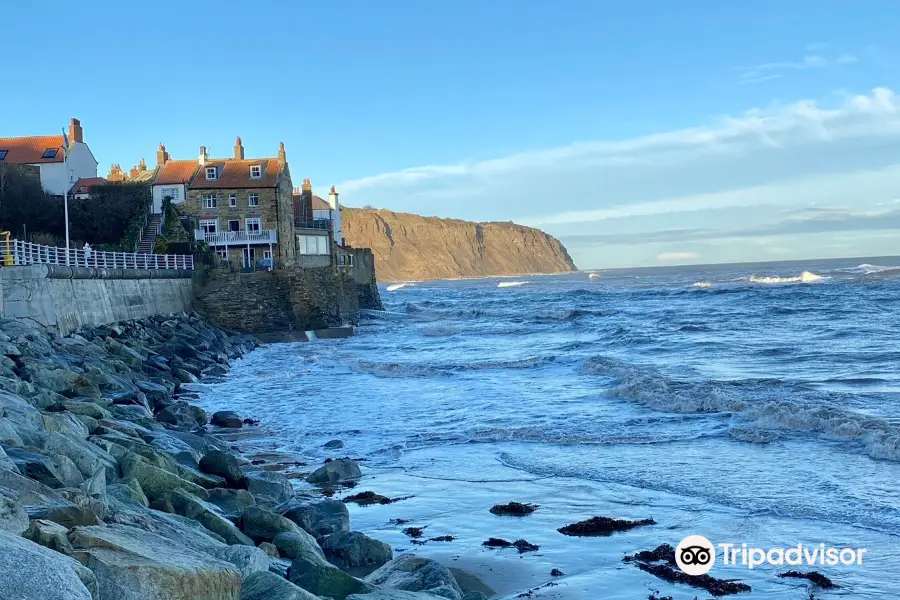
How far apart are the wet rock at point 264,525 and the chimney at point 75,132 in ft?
131

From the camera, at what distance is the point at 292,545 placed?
285 inches

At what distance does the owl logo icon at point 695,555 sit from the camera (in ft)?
24.4

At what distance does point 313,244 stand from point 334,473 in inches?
1212

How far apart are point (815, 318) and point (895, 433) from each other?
27.4 meters

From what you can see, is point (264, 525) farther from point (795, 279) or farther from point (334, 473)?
point (795, 279)

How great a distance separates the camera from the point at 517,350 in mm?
30172

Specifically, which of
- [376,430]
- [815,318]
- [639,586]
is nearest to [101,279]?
[376,430]

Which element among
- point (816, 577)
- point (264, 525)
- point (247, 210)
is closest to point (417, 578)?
point (264, 525)

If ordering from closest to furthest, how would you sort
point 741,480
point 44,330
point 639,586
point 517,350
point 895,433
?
point 639,586, point 741,480, point 895,433, point 44,330, point 517,350

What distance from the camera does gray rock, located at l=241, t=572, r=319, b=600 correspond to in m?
5.00

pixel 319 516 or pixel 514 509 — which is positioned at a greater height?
pixel 319 516

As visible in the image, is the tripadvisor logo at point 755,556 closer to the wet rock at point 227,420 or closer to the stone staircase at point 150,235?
the wet rock at point 227,420

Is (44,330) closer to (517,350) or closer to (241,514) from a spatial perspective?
(241,514)

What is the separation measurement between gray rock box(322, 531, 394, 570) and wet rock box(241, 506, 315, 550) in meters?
0.25
